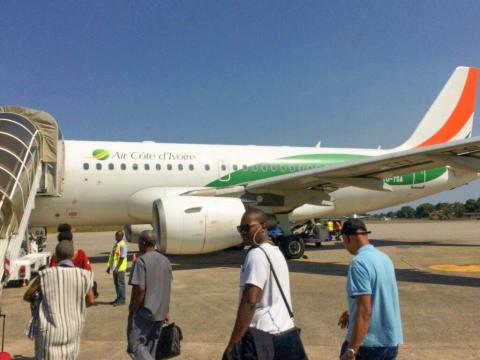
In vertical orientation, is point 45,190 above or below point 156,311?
above

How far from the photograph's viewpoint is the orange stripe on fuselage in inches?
673

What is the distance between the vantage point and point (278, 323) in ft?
9.43

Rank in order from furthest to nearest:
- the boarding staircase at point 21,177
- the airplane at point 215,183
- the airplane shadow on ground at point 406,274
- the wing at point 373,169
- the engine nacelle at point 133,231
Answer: the engine nacelle at point 133,231 < the airplane at point 215,183 < the wing at point 373,169 < the airplane shadow on ground at point 406,274 < the boarding staircase at point 21,177

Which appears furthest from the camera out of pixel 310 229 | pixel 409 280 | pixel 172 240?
pixel 310 229

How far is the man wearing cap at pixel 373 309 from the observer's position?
8.87 ft

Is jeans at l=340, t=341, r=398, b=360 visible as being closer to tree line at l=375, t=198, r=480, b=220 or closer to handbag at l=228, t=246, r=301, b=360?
handbag at l=228, t=246, r=301, b=360

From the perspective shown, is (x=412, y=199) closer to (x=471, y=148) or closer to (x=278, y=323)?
(x=471, y=148)

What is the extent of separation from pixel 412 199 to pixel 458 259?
407 cm

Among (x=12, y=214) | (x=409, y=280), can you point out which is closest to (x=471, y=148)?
(x=409, y=280)

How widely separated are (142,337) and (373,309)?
206 centimetres

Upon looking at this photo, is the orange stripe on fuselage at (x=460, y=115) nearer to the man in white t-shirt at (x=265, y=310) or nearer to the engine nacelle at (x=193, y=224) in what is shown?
the engine nacelle at (x=193, y=224)

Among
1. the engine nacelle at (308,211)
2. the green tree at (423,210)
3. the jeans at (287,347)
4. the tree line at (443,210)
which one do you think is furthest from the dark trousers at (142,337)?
the green tree at (423,210)

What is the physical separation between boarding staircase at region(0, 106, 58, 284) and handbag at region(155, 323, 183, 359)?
9.29 feet

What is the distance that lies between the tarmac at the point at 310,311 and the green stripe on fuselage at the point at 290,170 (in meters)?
3.16
